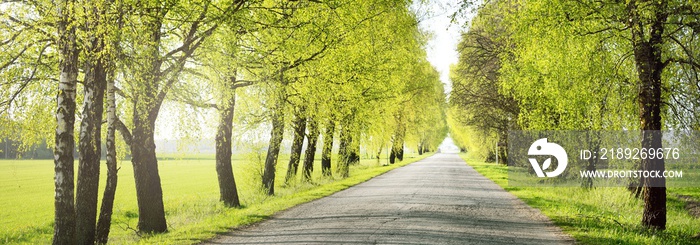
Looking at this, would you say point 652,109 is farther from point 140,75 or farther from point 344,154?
point 344,154

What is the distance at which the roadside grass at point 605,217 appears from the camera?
31.2ft

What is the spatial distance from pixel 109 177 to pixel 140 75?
3.48m

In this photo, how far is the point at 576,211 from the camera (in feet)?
43.1

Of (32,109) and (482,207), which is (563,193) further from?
(32,109)

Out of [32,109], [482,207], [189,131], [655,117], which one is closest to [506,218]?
[482,207]

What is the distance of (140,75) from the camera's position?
8.99m

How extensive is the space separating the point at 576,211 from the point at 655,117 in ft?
12.0

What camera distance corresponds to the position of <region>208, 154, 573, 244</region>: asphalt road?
8.89m

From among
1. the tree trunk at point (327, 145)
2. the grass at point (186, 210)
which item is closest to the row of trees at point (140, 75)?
the grass at point (186, 210)

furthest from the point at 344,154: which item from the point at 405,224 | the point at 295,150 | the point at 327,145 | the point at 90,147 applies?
the point at 90,147

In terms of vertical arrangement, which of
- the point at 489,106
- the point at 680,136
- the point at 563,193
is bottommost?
the point at 563,193

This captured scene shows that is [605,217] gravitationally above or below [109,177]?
below

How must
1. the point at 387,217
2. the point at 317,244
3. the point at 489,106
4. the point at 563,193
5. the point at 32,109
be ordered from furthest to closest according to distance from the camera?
the point at 489,106, the point at 563,193, the point at 387,217, the point at 32,109, the point at 317,244

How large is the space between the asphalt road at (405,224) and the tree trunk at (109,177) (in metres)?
3.03
